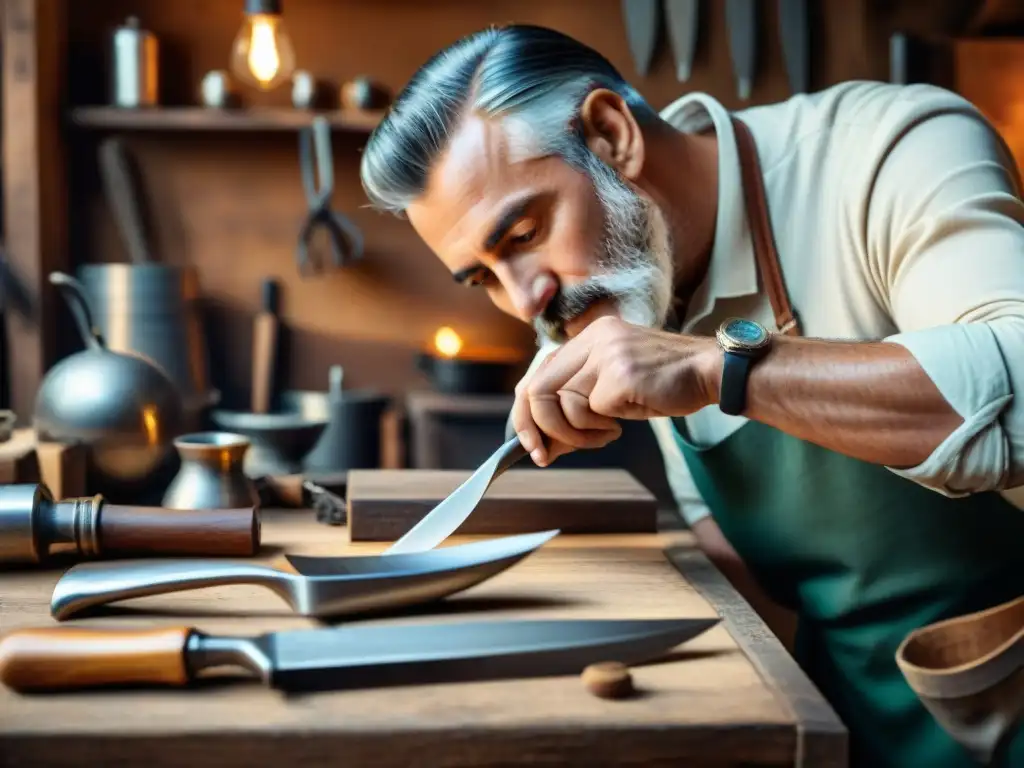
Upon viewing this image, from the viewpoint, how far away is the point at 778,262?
4.58 feet

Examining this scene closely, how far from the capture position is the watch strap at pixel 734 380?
3.33ft

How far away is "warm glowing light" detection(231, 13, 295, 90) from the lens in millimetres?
2020

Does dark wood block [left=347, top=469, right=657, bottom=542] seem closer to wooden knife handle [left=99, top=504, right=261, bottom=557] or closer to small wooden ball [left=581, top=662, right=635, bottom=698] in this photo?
wooden knife handle [left=99, top=504, right=261, bottom=557]

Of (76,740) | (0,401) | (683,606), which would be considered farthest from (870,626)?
(0,401)

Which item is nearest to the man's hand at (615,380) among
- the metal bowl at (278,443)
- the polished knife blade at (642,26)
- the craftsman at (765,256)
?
the craftsman at (765,256)

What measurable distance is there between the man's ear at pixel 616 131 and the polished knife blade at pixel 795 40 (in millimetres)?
1110

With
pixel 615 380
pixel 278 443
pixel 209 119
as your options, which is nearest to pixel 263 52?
pixel 209 119

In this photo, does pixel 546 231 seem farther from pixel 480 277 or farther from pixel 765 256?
pixel 765 256

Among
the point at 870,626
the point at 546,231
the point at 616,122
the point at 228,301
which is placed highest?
the point at 616,122

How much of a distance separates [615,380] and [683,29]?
1550 millimetres

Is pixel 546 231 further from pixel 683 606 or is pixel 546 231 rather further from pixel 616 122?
pixel 683 606

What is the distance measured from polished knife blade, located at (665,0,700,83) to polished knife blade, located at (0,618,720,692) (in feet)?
5.90

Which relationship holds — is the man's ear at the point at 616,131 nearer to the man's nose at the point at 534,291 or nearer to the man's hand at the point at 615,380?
the man's nose at the point at 534,291

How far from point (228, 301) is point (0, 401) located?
0.55m
